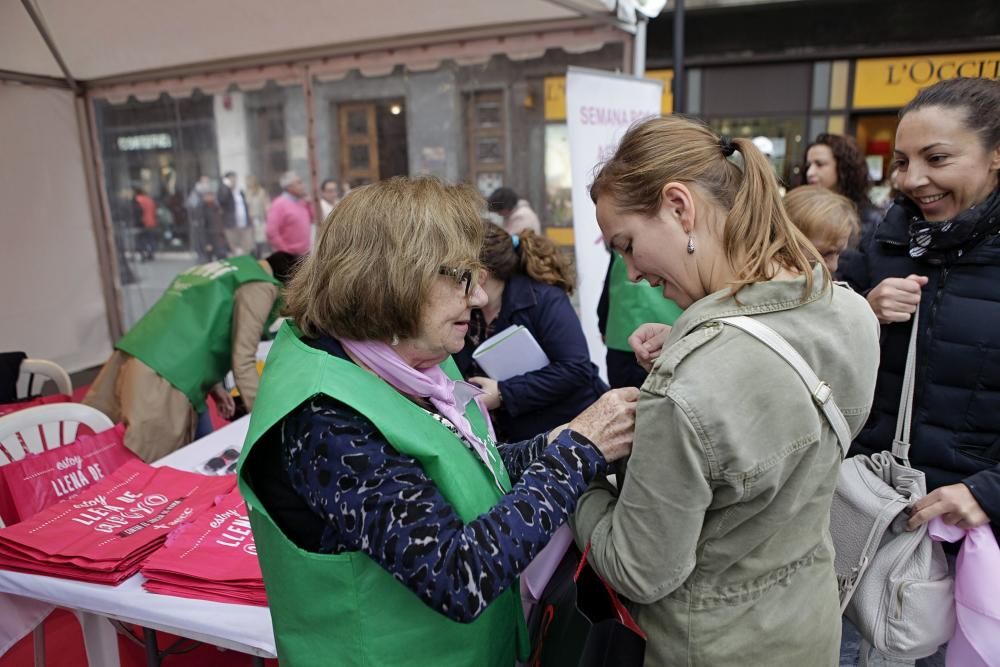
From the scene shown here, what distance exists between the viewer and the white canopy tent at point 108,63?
15.1 ft

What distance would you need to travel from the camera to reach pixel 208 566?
1.47 m

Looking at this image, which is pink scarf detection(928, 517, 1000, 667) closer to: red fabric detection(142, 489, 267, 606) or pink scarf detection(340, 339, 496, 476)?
pink scarf detection(340, 339, 496, 476)

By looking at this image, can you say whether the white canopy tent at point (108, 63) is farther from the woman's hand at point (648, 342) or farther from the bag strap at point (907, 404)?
the woman's hand at point (648, 342)

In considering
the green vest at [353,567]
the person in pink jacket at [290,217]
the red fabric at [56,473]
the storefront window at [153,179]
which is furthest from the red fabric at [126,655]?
the storefront window at [153,179]

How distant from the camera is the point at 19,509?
1848 millimetres

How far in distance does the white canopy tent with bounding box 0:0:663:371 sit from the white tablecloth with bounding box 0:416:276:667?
11.4ft

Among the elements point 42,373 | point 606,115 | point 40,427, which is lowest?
point 42,373

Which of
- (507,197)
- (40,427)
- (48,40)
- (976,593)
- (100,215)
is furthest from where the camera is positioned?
(100,215)

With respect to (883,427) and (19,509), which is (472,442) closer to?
(883,427)

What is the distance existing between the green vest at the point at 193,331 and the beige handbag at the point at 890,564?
238 centimetres

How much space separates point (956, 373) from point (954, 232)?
1.03 ft

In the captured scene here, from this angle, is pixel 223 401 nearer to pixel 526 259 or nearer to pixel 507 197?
pixel 526 259

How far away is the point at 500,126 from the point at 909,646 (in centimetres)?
500

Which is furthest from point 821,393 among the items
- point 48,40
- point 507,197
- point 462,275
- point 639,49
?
point 48,40
